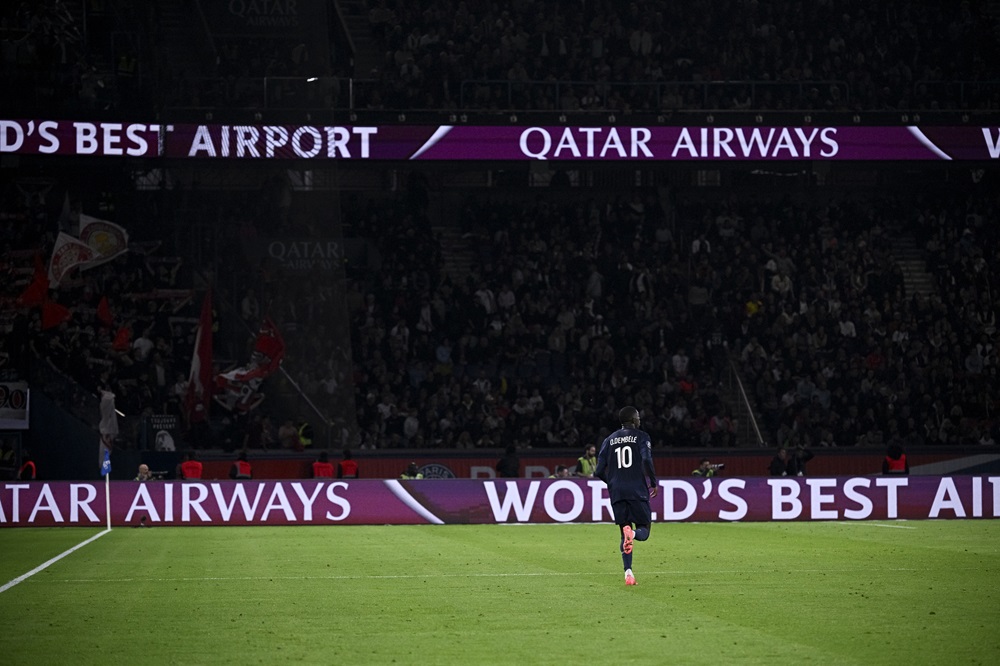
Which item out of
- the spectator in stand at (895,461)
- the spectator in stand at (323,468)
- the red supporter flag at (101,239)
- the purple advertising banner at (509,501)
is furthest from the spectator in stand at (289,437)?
the spectator in stand at (895,461)

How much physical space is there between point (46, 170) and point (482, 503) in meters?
16.1

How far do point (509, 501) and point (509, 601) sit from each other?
519 inches

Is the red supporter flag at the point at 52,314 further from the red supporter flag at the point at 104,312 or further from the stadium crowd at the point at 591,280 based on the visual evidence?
the red supporter flag at the point at 104,312

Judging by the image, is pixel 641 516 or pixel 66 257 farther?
pixel 66 257

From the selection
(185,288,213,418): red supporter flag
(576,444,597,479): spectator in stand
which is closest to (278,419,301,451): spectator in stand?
(185,288,213,418): red supporter flag

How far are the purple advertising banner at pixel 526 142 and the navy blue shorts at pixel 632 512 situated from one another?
19.6 meters

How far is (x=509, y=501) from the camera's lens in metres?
25.3

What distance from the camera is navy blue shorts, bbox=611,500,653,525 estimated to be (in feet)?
44.2

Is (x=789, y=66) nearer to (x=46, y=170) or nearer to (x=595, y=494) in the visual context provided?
(x=595, y=494)

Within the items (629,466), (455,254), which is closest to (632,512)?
(629,466)

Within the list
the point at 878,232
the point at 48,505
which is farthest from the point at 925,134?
the point at 48,505

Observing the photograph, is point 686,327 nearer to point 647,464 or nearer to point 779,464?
point 779,464

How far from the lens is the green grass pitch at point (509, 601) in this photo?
9.19m

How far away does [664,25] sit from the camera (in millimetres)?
36750
